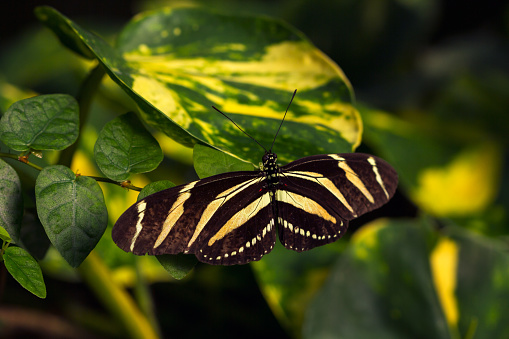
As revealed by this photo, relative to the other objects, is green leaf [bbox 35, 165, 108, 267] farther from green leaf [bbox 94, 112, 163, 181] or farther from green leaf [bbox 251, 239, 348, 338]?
green leaf [bbox 251, 239, 348, 338]

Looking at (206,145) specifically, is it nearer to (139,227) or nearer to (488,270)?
(139,227)

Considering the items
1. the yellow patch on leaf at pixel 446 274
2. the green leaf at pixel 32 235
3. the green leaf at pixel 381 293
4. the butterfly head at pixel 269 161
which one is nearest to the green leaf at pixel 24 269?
the green leaf at pixel 32 235

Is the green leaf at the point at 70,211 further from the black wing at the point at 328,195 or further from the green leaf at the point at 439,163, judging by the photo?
the green leaf at the point at 439,163

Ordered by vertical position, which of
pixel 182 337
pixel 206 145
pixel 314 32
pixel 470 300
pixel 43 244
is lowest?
pixel 182 337

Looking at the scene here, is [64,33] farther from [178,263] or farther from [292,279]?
[292,279]

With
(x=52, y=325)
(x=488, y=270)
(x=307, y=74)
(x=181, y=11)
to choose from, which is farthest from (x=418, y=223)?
(x=52, y=325)

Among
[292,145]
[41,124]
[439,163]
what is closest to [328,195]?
[292,145]
